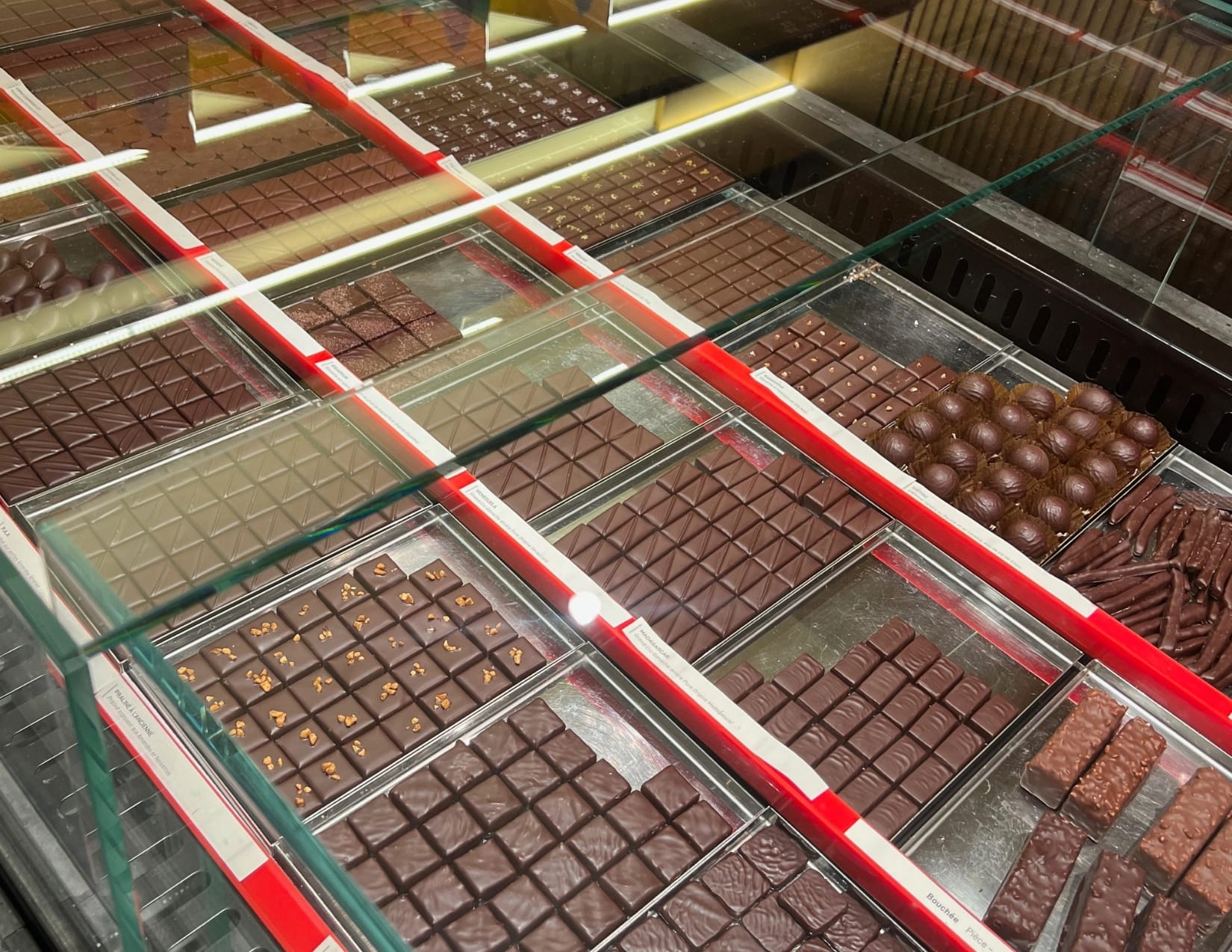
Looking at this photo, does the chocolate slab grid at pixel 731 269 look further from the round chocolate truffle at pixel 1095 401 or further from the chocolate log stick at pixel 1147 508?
the chocolate log stick at pixel 1147 508

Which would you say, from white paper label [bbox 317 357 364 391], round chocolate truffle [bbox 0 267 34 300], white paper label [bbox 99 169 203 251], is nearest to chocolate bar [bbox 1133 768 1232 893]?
white paper label [bbox 317 357 364 391]

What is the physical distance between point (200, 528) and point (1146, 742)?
2.15m

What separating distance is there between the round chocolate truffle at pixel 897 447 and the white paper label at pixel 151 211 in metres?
2.22

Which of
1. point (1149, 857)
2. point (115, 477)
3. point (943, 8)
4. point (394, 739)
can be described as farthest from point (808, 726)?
point (943, 8)

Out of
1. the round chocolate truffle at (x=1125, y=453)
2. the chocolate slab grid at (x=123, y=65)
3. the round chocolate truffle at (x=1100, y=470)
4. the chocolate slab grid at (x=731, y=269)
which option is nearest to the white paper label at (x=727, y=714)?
the chocolate slab grid at (x=731, y=269)

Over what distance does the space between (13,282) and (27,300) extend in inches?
3.5

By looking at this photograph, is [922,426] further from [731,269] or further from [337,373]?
[337,373]

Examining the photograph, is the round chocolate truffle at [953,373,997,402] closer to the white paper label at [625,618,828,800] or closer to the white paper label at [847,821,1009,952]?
the white paper label at [625,618,828,800]

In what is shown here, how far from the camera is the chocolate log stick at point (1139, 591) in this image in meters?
2.84

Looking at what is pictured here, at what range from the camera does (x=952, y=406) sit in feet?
10.8

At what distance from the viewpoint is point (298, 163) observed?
392 cm

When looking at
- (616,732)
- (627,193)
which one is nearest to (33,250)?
(627,193)

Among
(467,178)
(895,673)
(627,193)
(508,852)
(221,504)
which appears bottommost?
(508,852)

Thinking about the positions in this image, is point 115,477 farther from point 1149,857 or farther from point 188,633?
point 1149,857
